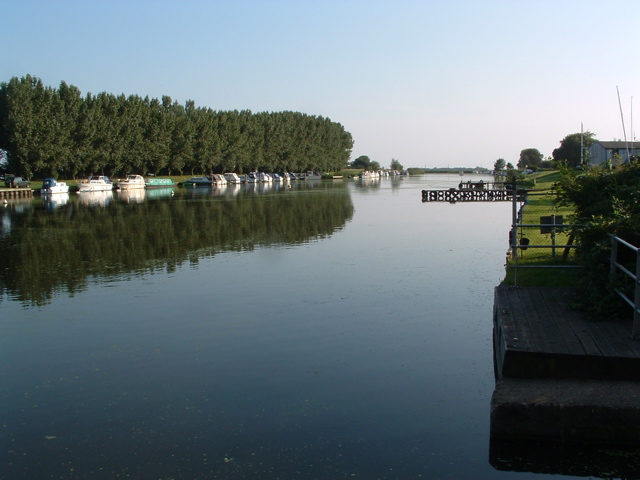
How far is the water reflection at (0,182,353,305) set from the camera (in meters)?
19.9

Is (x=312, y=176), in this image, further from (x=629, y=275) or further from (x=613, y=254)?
(x=629, y=275)

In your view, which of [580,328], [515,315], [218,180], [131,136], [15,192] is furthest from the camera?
[218,180]

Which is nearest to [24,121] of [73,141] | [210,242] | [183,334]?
[73,141]

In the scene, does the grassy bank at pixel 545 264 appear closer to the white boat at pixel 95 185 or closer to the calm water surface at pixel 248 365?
the calm water surface at pixel 248 365

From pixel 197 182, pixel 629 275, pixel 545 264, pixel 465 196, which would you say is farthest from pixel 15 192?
pixel 629 275

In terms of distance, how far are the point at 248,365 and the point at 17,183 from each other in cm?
7584

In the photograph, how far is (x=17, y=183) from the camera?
77875 mm

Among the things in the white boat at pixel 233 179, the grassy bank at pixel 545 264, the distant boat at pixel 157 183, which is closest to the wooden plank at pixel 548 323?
the grassy bank at pixel 545 264

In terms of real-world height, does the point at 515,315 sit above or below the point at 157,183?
below

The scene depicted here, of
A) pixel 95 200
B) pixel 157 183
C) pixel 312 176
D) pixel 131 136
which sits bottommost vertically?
pixel 95 200

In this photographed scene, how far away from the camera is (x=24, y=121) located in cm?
7806

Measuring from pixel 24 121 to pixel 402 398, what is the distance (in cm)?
7915

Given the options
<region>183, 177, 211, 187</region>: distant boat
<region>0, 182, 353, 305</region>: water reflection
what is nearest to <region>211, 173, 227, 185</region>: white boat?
<region>183, 177, 211, 187</region>: distant boat

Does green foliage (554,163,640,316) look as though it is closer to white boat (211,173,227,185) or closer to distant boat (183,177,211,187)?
distant boat (183,177,211,187)
